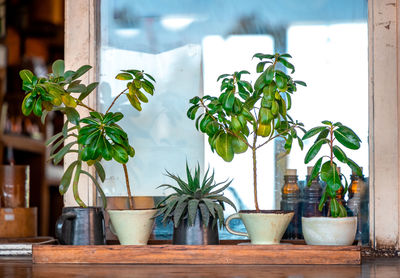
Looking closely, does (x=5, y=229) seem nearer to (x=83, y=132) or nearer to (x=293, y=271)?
(x=83, y=132)

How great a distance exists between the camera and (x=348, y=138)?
1586 mm

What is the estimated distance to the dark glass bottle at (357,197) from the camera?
1.84m

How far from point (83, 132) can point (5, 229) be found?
106 centimetres

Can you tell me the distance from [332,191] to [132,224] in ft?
1.75

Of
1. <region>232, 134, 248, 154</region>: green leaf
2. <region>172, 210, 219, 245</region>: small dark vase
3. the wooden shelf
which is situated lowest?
the wooden shelf

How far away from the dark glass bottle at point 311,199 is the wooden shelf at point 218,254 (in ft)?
0.83

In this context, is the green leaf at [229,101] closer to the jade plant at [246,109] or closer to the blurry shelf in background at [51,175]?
the jade plant at [246,109]

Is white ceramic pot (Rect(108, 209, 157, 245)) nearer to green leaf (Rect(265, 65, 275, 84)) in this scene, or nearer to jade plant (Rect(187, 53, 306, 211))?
jade plant (Rect(187, 53, 306, 211))

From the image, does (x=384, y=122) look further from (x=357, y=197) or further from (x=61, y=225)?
(x=61, y=225)

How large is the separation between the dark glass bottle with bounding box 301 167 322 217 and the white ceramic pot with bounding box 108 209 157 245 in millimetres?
465

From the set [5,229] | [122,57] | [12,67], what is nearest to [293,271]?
[122,57]

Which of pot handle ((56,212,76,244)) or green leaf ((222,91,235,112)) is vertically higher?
green leaf ((222,91,235,112))

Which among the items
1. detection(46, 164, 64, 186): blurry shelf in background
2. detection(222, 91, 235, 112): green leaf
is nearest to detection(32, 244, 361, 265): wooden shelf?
detection(222, 91, 235, 112): green leaf

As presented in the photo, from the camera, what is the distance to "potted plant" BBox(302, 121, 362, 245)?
5.25 ft
